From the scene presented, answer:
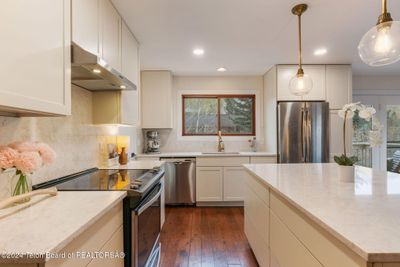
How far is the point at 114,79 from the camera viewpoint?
1.83m

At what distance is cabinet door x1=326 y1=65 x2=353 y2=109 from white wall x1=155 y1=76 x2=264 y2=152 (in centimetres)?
114

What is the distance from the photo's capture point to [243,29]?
7.87 feet

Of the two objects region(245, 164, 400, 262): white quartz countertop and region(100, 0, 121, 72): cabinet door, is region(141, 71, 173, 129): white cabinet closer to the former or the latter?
→ region(100, 0, 121, 72): cabinet door

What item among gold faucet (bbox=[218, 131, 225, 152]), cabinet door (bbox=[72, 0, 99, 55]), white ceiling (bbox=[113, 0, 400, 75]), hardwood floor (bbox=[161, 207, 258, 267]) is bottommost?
hardwood floor (bbox=[161, 207, 258, 267])

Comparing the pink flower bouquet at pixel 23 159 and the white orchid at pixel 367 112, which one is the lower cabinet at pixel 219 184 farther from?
the pink flower bouquet at pixel 23 159

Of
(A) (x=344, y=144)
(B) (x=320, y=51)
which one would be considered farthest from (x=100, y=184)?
(B) (x=320, y=51)

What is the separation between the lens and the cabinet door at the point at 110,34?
176 cm

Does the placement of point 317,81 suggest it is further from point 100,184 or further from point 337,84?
point 100,184

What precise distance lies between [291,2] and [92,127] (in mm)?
2129

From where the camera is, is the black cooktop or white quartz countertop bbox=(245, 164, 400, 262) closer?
white quartz countertop bbox=(245, 164, 400, 262)

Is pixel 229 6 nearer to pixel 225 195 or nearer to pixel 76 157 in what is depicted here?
pixel 76 157

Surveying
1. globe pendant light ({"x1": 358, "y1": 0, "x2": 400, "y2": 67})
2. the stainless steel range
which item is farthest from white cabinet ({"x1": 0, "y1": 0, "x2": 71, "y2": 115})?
globe pendant light ({"x1": 358, "y1": 0, "x2": 400, "y2": 67})

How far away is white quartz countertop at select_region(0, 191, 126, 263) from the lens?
0.68 m

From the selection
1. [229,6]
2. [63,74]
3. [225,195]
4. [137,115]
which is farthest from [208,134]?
[63,74]
